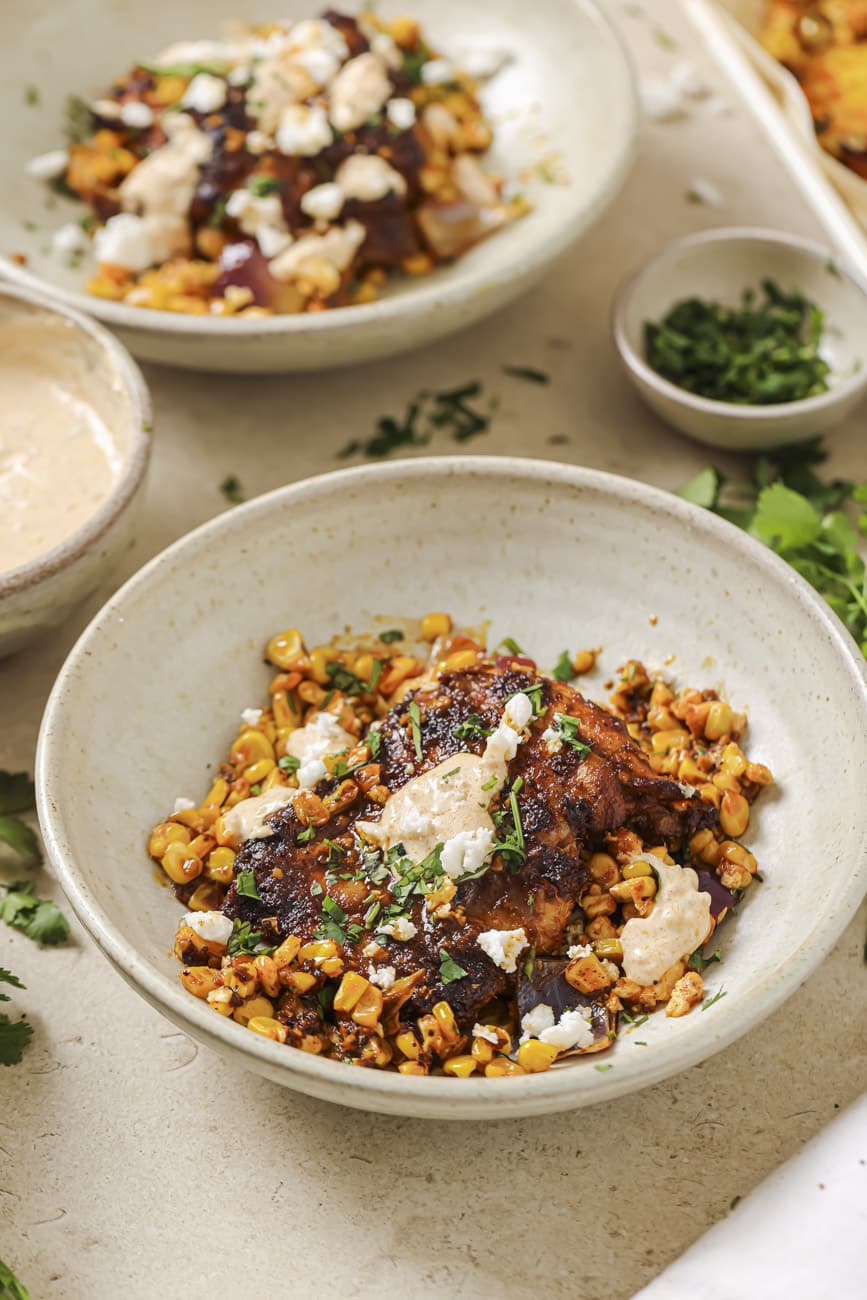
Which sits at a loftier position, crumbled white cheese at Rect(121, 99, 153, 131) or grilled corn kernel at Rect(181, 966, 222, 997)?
crumbled white cheese at Rect(121, 99, 153, 131)

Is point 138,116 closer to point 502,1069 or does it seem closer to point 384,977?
point 384,977

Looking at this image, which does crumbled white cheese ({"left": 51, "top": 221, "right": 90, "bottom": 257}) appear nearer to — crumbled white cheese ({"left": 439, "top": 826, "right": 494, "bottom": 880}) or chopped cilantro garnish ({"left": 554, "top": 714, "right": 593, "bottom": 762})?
chopped cilantro garnish ({"left": 554, "top": 714, "right": 593, "bottom": 762})

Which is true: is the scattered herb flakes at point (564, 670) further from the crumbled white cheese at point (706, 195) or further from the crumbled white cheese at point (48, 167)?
→ the crumbled white cheese at point (48, 167)

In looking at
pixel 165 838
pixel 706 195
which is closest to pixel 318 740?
pixel 165 838

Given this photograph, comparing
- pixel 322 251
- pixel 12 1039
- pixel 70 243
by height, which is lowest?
pixel 12 1039

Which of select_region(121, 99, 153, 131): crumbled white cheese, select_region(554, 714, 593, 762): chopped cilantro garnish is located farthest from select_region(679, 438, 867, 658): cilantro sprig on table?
select_region(121, 99, 153, 131): crumbled white cheese

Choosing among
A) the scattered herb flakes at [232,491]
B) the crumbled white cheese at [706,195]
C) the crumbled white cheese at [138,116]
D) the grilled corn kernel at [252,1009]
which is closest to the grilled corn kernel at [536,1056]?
the grilled corn kernel at [252,1009]
